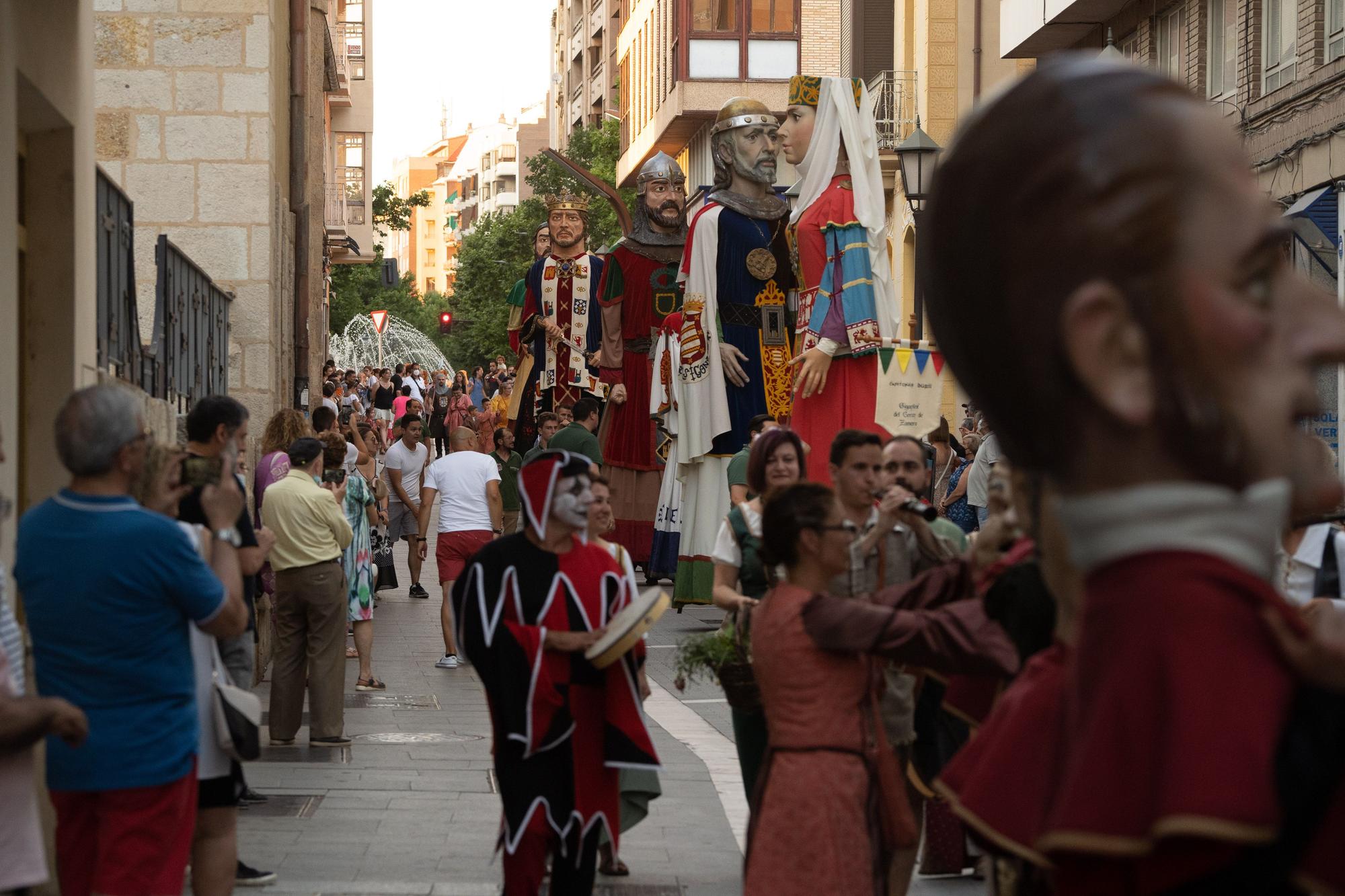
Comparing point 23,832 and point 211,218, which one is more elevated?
point 211,218

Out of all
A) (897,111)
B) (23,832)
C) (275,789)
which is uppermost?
(897,111)

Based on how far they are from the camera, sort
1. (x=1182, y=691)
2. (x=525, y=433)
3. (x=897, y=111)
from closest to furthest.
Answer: (x=1182, y=691), (x=525, y=433), (x=897, y=111)

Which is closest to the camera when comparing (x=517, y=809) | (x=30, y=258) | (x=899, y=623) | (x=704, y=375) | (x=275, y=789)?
(x=899, y=623)

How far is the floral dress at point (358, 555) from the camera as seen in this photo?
42.1 feet

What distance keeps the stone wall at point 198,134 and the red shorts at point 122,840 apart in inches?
336

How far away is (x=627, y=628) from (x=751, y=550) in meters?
0.95

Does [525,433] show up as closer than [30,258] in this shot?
No

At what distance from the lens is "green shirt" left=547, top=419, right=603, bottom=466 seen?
14.3 metres

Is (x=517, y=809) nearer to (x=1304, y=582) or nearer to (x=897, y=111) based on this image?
(x=1304, y=582)

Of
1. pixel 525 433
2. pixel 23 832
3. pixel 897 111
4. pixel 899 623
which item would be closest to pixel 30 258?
pixel 23 832

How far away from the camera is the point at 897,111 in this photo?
35.9m

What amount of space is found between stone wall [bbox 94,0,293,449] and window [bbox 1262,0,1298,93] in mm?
11442

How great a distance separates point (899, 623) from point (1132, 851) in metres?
2.17

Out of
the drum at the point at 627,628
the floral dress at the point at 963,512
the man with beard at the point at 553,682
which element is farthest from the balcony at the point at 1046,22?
the drum at the point at 627,628
